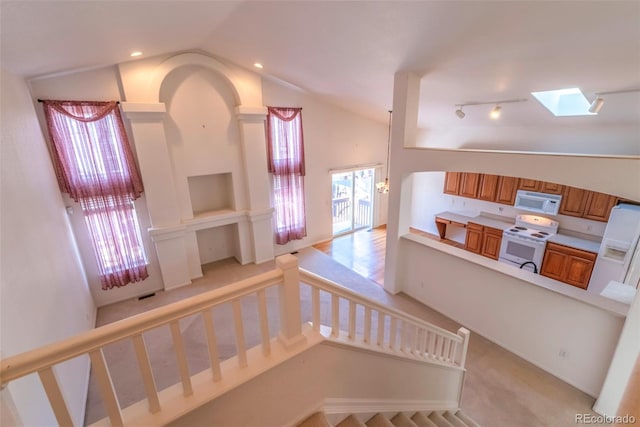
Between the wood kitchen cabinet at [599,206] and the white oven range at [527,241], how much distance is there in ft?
1.84

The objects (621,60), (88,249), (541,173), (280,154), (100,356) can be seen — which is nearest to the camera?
(100,356)

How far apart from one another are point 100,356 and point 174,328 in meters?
0.27

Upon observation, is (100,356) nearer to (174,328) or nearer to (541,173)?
(174,328)

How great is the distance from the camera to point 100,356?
1121 millimetres

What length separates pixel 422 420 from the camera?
249cm

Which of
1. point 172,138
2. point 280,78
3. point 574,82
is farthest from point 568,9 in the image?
point 172,138

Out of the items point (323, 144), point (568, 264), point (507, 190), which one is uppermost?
point (323, 144)

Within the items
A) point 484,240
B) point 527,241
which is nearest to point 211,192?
point 484,240

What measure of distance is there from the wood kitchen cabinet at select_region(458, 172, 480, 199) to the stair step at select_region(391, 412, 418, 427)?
5.33 m

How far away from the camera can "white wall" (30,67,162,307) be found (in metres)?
3.58

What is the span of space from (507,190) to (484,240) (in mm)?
1152

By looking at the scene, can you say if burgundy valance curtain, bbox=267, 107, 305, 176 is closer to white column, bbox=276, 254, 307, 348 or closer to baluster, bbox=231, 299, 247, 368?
white column, bbox=276, 254, 307, 348

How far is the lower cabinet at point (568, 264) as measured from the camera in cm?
451

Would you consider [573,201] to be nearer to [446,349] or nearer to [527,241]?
[527,241]
